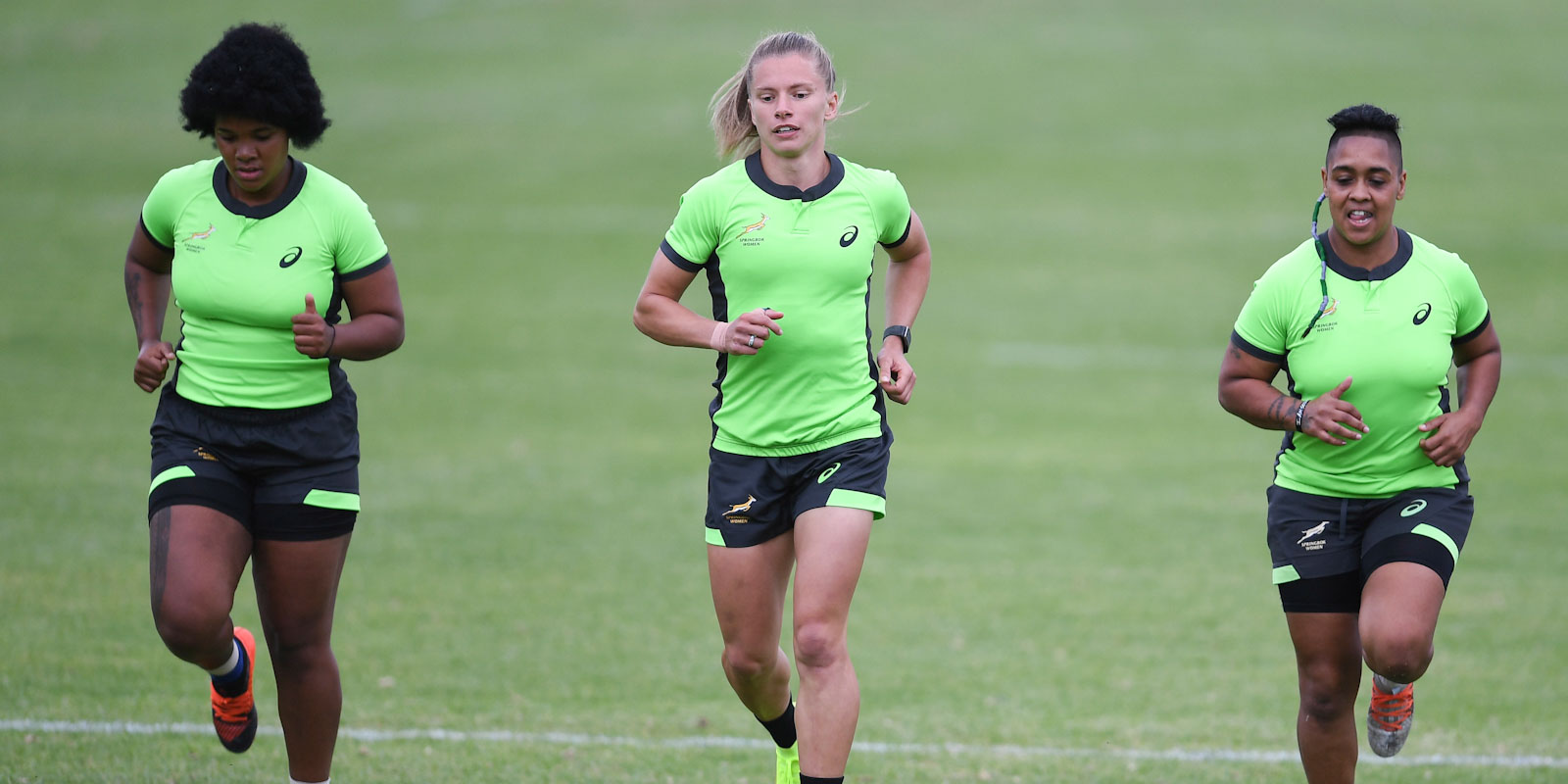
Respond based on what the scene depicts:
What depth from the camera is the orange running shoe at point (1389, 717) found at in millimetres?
5801

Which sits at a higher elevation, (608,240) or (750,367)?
(750,367)

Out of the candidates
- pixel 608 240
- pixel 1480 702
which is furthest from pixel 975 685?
pixel 608 240

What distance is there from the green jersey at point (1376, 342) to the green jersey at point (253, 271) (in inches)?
117

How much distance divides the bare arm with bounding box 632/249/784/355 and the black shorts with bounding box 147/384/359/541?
1.10 m

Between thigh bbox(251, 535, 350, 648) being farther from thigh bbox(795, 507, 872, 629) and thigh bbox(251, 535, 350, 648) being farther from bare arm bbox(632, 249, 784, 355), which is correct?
thigh bbox(795, 507, 872, 629)

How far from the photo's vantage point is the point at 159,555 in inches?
203

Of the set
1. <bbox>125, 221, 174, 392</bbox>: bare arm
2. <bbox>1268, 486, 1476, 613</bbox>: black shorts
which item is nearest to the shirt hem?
<bbox>1268, 486, 1476, 613</bbox>: black shorts

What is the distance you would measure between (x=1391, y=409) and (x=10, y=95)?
30574mm

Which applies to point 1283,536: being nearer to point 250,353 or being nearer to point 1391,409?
point 1391,409

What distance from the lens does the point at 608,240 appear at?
2238 centimetres

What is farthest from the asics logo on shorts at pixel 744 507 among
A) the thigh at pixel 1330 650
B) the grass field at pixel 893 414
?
the thigh at pixel 1330 650

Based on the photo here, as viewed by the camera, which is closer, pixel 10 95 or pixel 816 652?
pixel 816 652

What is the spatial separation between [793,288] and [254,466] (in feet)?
5.92

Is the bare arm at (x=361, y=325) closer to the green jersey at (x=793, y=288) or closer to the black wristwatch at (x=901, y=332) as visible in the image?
the green jersey at (x=793, y=288)
